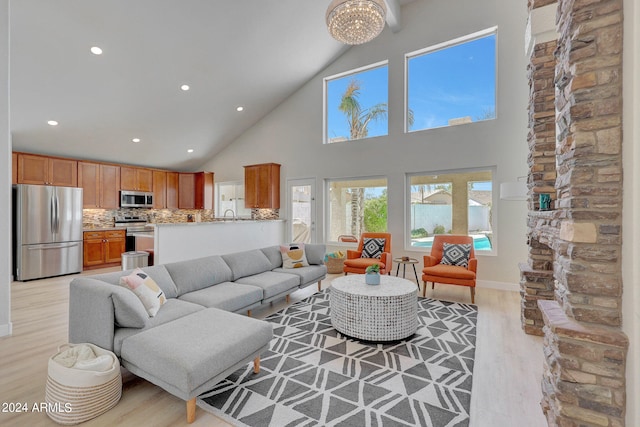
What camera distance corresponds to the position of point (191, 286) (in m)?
3.13

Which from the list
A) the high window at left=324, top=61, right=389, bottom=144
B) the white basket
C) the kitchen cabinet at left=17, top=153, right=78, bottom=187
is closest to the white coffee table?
the white basket

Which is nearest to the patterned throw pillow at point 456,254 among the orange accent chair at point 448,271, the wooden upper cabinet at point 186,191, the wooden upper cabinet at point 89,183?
the orange accent chair at point 448,271

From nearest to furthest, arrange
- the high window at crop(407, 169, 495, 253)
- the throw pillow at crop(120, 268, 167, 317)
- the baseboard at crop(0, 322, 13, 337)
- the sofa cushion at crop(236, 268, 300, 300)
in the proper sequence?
the throw pillow at crop(120, 268, 167, 317) < the baseboard at crop(0, 322, 13, 337) < the sofa cushion at crop(236, 268, 300, 300) < the high window at crop(407, 169, 495, 253)

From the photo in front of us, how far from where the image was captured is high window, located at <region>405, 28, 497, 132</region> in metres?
4.99

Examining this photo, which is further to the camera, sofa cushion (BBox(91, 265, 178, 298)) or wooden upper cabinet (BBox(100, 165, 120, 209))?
wooden upper cabinet (BBox(100, 165, 120, 209))

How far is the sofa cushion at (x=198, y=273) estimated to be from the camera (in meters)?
3.07

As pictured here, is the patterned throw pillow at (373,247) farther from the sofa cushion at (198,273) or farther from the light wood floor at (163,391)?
the sofa cushion at (198,273)

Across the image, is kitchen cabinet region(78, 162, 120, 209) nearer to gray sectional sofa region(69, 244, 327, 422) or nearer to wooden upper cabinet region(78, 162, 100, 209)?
wooden upper cabinet region(78, 162, 100, 209)

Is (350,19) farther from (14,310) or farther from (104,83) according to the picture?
(14,310)

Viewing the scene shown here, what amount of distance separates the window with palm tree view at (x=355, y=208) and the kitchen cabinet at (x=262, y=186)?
4.46 feet

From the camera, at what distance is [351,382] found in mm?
2203

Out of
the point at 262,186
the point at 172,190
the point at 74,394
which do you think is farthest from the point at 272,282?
the point at 172,190

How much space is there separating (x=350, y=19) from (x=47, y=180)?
6.57 meters

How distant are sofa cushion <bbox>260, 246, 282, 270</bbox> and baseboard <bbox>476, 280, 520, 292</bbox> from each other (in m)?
3.39
